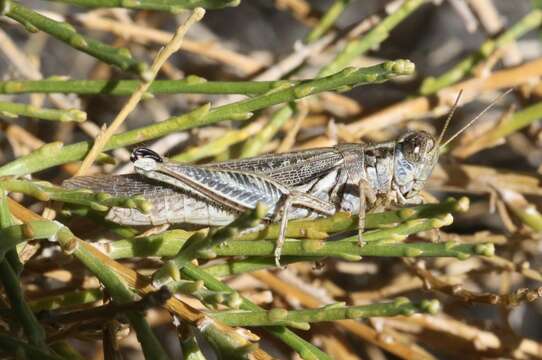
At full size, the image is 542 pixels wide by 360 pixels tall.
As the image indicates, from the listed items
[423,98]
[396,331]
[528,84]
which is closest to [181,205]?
[396,331]

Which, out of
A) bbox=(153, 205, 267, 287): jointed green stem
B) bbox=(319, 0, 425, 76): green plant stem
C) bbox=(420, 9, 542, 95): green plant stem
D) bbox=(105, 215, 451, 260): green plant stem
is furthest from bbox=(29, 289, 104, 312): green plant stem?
bbox=(420, 9, 542, 95): green plant stem

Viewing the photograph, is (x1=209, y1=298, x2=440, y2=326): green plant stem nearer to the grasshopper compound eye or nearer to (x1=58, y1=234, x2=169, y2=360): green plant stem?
(x1=58, y1=234, x2=169, y2=360): green plant stem

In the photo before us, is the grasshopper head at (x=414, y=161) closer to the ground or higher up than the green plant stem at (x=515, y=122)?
closer to the ground

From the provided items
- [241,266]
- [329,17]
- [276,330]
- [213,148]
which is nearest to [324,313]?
[276,330]

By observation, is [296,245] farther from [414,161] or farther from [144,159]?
[414,161]

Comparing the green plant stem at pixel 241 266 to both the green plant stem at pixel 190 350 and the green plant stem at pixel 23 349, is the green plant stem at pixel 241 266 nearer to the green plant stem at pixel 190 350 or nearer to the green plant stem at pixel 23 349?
the green plant stem at pixel 190 350

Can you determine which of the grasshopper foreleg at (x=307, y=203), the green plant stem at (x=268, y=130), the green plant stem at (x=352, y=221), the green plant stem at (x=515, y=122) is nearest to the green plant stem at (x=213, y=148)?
the green plant stem at (x=268, y=130)

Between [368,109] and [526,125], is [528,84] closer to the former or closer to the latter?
[526,125]

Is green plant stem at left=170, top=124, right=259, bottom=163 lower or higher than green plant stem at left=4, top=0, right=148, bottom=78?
lower
